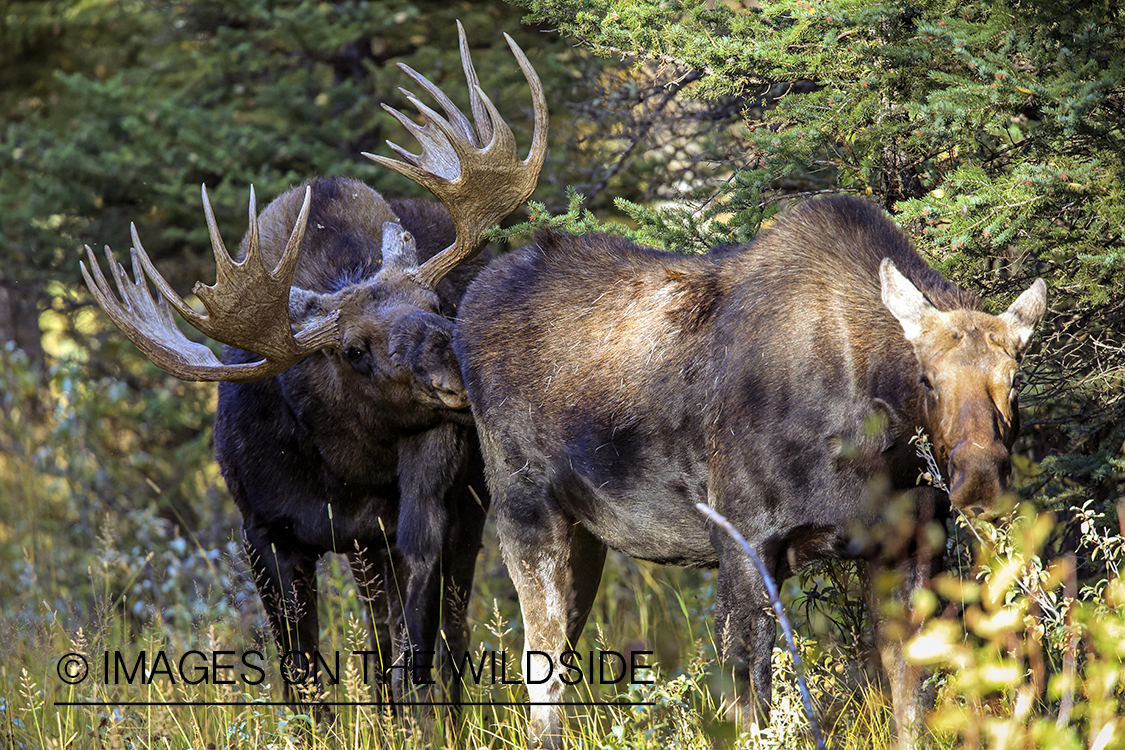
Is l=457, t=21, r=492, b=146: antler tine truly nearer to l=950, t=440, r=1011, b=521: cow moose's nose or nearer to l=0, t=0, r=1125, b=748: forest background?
l=0, t=0, r=1125, b=748: forest background

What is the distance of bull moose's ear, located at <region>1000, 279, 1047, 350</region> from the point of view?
141 inches

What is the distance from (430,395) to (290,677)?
1499 millimetres

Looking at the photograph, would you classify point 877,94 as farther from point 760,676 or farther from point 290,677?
point 290,677

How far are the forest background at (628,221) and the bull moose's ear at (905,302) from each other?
2.21 feet

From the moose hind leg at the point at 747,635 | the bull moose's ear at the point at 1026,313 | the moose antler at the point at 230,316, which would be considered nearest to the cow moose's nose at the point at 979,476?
the bull moose's ear at the point at 1026,313

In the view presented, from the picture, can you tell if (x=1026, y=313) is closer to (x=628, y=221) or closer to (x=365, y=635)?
(x=365, y=635)

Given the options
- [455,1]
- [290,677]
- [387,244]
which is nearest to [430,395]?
[387,244]

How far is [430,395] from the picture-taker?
539 cm

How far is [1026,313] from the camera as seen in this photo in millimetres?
3668

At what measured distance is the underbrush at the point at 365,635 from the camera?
3.28 meters

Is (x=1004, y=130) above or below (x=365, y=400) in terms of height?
above

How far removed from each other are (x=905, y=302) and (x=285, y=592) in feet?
11.6

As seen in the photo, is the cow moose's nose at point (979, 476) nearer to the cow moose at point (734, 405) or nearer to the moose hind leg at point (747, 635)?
the cow moose at point (734, 405)

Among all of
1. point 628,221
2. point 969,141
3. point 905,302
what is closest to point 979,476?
point 905,302
